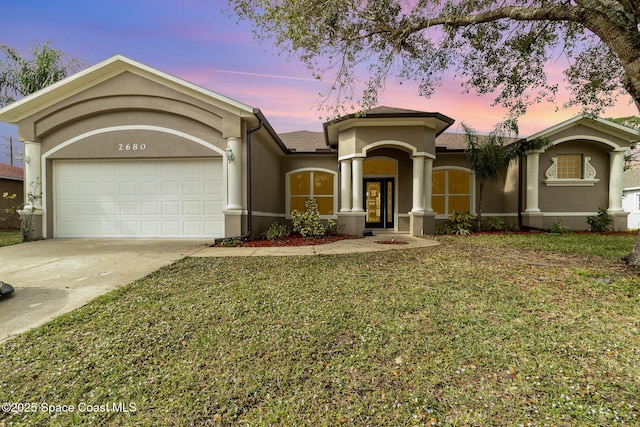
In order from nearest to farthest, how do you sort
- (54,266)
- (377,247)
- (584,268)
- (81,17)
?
(584,268) → (54,266) → (377,247) → (81,17)

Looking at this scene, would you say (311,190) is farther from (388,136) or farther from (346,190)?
(388,136)

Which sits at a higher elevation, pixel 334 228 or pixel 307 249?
pixel 334 228

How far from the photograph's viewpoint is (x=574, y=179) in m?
11.1

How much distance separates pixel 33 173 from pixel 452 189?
14.6 meters

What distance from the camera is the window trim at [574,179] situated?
11.1 m

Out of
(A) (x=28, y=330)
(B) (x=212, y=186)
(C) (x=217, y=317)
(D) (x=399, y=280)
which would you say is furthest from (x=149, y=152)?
(D) (x=399, y=280)

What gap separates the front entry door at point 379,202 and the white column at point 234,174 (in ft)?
18.0

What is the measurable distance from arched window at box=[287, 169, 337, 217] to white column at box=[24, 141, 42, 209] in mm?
8165

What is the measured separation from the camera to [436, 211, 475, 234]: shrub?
33.7ft

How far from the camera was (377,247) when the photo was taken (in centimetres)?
699

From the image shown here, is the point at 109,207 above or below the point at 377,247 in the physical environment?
above

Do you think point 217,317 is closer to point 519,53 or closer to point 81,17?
point 519,53

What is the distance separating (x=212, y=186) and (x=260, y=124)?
7.97 ft

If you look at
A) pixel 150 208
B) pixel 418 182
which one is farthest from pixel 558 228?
pixel 150 208
